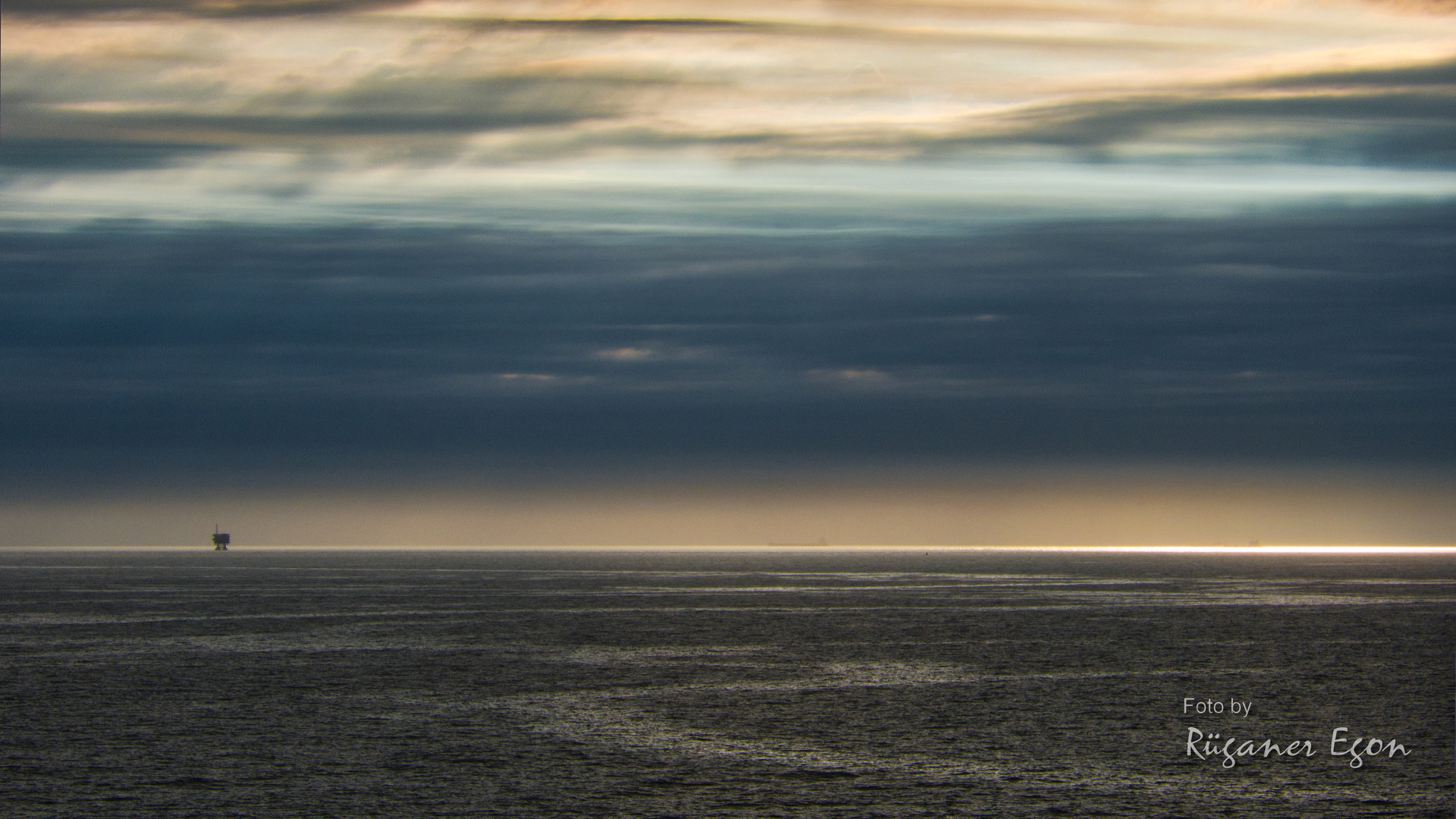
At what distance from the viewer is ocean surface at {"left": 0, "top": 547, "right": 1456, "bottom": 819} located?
148ft

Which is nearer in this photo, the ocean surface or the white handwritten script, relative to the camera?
the ocean surface

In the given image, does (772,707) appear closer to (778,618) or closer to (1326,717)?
(1326,717)

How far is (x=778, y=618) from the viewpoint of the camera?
447ft

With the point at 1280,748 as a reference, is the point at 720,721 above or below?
above

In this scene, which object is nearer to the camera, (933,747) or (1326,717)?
(933,747)

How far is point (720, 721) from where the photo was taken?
60.4m

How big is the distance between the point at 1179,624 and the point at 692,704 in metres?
77.1

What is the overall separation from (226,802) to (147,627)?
83.9 meters

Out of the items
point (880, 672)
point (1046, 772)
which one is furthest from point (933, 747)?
point (880, 672)

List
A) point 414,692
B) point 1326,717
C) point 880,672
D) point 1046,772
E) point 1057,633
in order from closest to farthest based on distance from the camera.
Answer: point 1046,772, point 1326,717, point 414,692, point 880,672, point 1057,633

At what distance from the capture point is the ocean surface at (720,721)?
45.1 metres

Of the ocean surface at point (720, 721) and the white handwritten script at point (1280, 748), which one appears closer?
the ocean surface at point (720, 721)

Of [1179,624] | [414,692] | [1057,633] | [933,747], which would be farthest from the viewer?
[1179,624]

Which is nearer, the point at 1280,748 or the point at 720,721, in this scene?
the point at 1280,748
